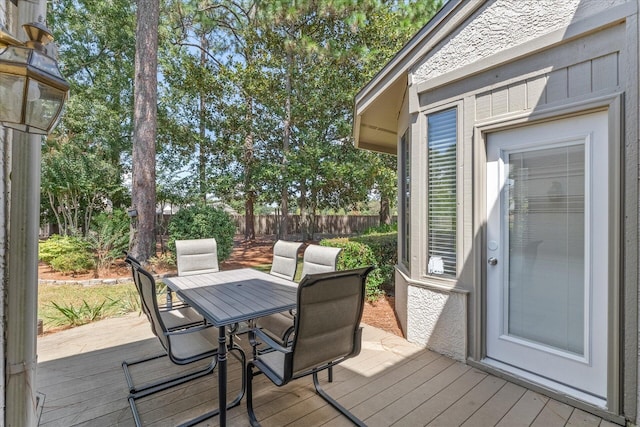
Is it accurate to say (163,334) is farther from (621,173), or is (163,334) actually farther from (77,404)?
(621,173)

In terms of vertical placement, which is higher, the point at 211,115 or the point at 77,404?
the point at 211,115

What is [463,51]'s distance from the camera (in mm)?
3229

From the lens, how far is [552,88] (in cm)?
261

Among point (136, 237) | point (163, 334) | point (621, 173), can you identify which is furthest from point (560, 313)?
point (136, 237)

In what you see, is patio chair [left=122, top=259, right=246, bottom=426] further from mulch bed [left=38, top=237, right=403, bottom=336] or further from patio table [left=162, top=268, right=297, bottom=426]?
mulch bed [left=38, top=237, right=403, bottom=336]

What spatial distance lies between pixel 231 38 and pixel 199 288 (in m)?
12.3

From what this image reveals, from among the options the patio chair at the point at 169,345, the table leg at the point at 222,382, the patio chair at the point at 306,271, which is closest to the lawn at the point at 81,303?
the patio chair at the point at 169,345

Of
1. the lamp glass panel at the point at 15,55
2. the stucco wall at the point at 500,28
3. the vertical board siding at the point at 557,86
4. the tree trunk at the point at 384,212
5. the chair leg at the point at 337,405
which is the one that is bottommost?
the chair leg at the point at 337,405

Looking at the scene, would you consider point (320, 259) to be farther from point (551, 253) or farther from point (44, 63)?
point (44, 63)

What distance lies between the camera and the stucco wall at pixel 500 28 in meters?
2.52

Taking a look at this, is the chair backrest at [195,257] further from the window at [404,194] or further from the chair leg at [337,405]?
the window at [404,194]

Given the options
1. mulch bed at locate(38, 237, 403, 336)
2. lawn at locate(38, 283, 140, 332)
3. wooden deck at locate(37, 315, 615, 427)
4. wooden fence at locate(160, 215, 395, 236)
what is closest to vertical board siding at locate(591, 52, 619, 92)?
wooden deck at locate(37, 315, 615, 427)

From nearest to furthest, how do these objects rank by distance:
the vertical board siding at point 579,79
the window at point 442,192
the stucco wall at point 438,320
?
the vertical board siding at point 579,79, the stucco wall at point 438,320, the window at point 442,192

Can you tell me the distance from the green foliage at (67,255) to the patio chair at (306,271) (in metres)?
5.99
